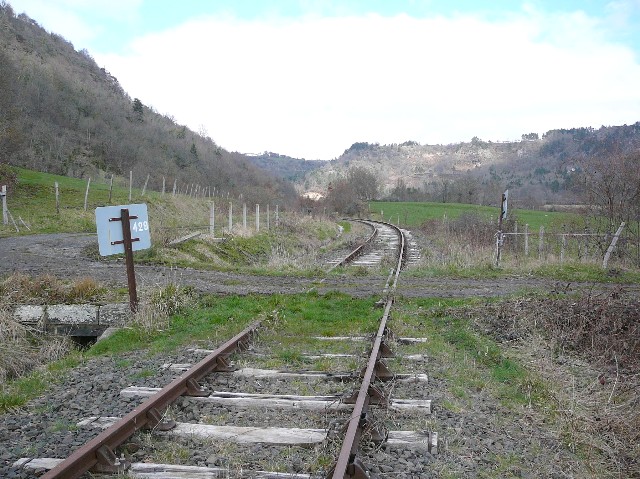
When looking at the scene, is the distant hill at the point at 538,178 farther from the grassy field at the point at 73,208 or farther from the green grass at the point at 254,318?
the grassy field at the point at 73,208

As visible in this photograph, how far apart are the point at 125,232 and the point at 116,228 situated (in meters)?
0.16

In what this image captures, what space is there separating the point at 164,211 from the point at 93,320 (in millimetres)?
27092

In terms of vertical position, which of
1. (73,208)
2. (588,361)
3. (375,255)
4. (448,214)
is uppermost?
(73,208)

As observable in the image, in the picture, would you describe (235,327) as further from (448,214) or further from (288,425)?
(448,214)

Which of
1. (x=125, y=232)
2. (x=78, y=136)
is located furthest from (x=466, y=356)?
(x=78, y=136)

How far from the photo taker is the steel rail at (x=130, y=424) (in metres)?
3.61

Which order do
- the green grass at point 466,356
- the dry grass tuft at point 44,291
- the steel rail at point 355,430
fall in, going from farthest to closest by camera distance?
the dry grass tuft at point 44,291
the green grass at point 466,356
the steel rail at point 355,430

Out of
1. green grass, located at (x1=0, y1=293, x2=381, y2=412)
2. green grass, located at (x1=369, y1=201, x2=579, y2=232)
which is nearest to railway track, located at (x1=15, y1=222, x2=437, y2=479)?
green grass, located at (x1=0, y1=293, x2=381, y2=412)

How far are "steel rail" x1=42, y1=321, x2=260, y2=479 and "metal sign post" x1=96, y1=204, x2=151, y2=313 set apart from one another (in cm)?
313

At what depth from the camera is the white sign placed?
27.8 ft

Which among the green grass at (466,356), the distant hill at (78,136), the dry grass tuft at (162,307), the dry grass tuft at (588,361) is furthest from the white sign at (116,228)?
the distant hill at (78,136)

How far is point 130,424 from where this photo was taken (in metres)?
4.32

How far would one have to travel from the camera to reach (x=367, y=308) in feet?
33.8

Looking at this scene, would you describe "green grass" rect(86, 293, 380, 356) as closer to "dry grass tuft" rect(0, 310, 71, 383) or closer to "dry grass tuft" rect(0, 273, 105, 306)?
"dry grass tuft" rect(0, 310, 71, 383)
